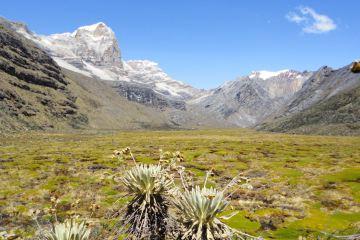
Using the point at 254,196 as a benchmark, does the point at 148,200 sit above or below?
above

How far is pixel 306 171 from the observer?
47219mm

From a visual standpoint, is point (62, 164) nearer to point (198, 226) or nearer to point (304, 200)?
point (304, 200)

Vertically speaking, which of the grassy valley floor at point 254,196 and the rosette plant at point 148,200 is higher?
the rosette plant at point 148,200

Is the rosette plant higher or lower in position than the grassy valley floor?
higher

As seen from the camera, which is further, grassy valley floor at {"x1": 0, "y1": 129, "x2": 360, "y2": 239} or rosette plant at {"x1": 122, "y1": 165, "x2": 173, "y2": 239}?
grassy valley floor at {"x1": 0, "y1": 129, "x2": 360, "y2": 239}

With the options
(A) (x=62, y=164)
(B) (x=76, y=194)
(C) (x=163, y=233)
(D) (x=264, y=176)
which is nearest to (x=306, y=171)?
(D) (x=264, y=176)

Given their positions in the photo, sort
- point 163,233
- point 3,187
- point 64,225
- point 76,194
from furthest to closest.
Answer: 1. point 3,187
2. point 76,194
3. point 163,233
4. point 64,225

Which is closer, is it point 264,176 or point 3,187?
point 3,187

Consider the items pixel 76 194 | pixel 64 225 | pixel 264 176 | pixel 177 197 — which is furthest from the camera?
pixel 264 176

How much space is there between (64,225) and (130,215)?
217 cm

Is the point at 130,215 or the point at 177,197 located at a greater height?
the point at 177,197

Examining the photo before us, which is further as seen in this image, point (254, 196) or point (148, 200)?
point (254, 196)

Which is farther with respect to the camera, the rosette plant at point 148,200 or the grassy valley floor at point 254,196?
the grassy valley floor at point 254,196

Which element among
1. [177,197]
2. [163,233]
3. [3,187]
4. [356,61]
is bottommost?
[3,187]
